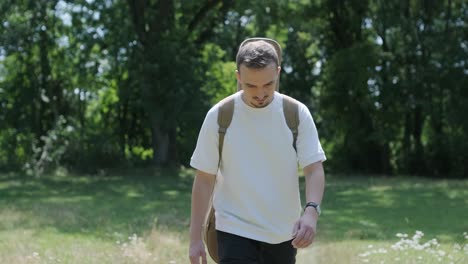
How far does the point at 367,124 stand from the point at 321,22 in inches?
176

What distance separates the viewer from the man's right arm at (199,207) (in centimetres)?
405

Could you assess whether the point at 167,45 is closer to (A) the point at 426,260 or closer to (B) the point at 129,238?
(B) the point at 129,238

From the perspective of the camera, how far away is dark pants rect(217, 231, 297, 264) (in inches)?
154

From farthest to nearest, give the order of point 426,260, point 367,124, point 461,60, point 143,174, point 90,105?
point 90,105, point 367,124, point 461,60, point 143,174, point 426,260

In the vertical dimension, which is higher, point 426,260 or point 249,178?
point 249,178

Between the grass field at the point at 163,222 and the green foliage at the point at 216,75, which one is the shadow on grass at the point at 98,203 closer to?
the grass field at the point at 163,222

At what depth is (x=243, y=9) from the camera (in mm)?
26562

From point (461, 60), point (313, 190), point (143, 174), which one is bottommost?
point (143, 174)

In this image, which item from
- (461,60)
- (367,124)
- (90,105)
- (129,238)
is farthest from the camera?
(90,105)

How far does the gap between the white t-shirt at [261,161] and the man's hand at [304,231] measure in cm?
24

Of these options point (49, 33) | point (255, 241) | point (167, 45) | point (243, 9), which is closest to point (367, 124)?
point (243, 9)

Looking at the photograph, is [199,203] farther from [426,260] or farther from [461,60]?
[461,60]

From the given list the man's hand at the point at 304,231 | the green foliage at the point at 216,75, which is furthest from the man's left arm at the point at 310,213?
the green foliage at the point at 216,75

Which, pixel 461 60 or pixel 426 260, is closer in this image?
pixel 426 260
